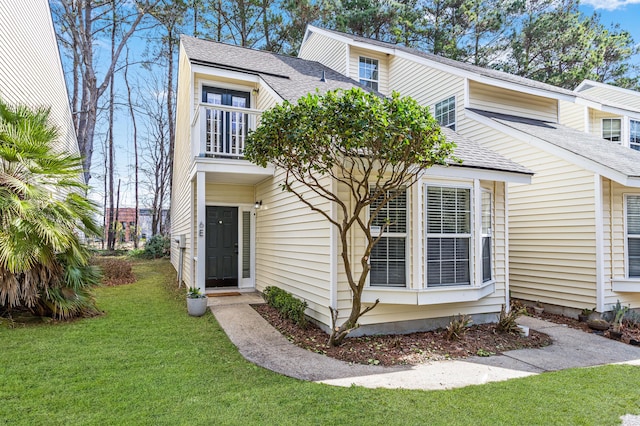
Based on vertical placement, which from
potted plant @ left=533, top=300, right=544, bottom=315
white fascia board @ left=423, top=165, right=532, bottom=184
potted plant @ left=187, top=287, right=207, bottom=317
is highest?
white fascia board @ left=423, top=165, right=532, bottom=184

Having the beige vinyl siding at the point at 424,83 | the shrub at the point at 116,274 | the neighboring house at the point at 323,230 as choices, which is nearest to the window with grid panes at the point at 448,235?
the neighboring house at the point at 323,230

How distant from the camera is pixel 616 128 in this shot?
38.7 feet

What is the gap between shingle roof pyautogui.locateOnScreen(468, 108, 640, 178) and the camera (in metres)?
7.08

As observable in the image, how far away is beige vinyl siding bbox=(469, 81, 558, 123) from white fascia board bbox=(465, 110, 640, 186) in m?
0.76

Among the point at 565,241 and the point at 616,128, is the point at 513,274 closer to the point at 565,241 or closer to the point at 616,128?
the point at 565,241

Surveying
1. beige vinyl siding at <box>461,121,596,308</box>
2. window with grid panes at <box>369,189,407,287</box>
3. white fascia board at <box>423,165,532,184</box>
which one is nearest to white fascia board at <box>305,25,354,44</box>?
beige vinyl siding at <box>461,121,596,308</box>

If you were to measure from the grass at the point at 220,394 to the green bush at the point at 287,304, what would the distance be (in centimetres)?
141

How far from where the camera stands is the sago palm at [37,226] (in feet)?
17.7

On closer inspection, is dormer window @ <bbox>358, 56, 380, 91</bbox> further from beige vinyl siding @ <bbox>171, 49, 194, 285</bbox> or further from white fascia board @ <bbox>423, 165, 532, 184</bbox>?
white fascia board @ <bbox>423, 165, 532, 184</bbox>

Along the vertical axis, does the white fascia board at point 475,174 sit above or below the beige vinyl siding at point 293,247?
above

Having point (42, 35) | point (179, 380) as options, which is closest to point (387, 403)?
point (179, 380)

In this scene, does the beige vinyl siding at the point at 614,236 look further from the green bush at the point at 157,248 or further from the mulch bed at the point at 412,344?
the green bush at the point at 157,248

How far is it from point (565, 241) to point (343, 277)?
512 centimetres

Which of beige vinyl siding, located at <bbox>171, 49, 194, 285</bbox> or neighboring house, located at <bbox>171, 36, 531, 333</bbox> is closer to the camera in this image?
neighboring house, located at <bbox>171, 36, 531, 333</bbox>
